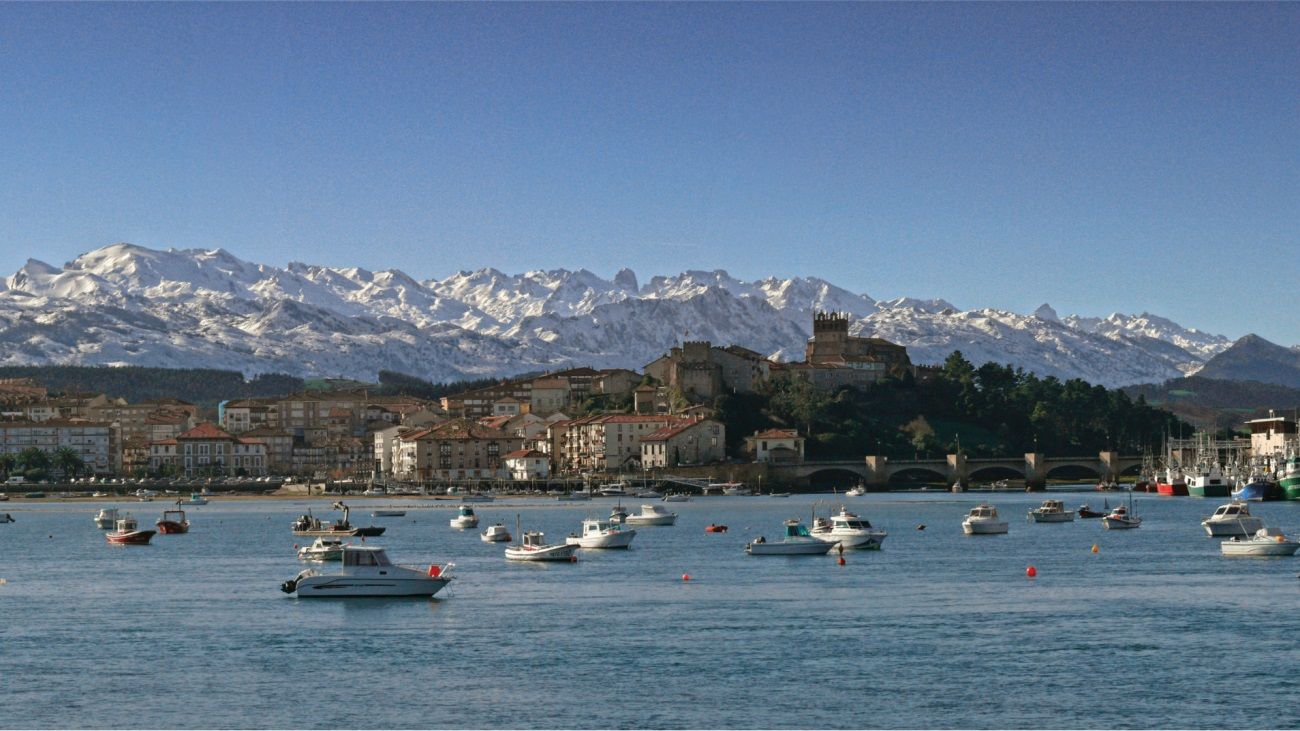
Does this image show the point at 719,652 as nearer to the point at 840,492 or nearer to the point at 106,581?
the point at 106,581

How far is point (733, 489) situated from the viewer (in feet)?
616

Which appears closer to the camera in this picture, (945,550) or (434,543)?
(945,550)

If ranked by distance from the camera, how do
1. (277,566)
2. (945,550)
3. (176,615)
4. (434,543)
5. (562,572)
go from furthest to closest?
(434,543), (945,550), (277,566), (562,572), (176,615)

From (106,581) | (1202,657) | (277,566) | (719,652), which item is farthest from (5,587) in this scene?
(1202,657)

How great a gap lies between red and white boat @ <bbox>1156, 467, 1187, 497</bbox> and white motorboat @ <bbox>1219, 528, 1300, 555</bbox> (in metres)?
91.3

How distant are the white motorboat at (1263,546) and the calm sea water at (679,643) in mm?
1197

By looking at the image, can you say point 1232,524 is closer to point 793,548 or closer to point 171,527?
point 793,548

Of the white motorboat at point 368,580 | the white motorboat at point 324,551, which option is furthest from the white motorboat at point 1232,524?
the white motorboat at point 368,580

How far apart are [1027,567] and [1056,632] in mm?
22763

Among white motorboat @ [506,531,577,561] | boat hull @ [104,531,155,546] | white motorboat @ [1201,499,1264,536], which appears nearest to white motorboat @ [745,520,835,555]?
white motorboat @ [506,531,577,561]

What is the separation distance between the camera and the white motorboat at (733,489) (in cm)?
18675

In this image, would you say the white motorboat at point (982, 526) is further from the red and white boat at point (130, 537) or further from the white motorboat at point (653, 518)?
the red and white boat at point (130, 537)

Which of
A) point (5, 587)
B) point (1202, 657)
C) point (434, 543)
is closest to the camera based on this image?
point (1202, 657)

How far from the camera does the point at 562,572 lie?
79062mm
